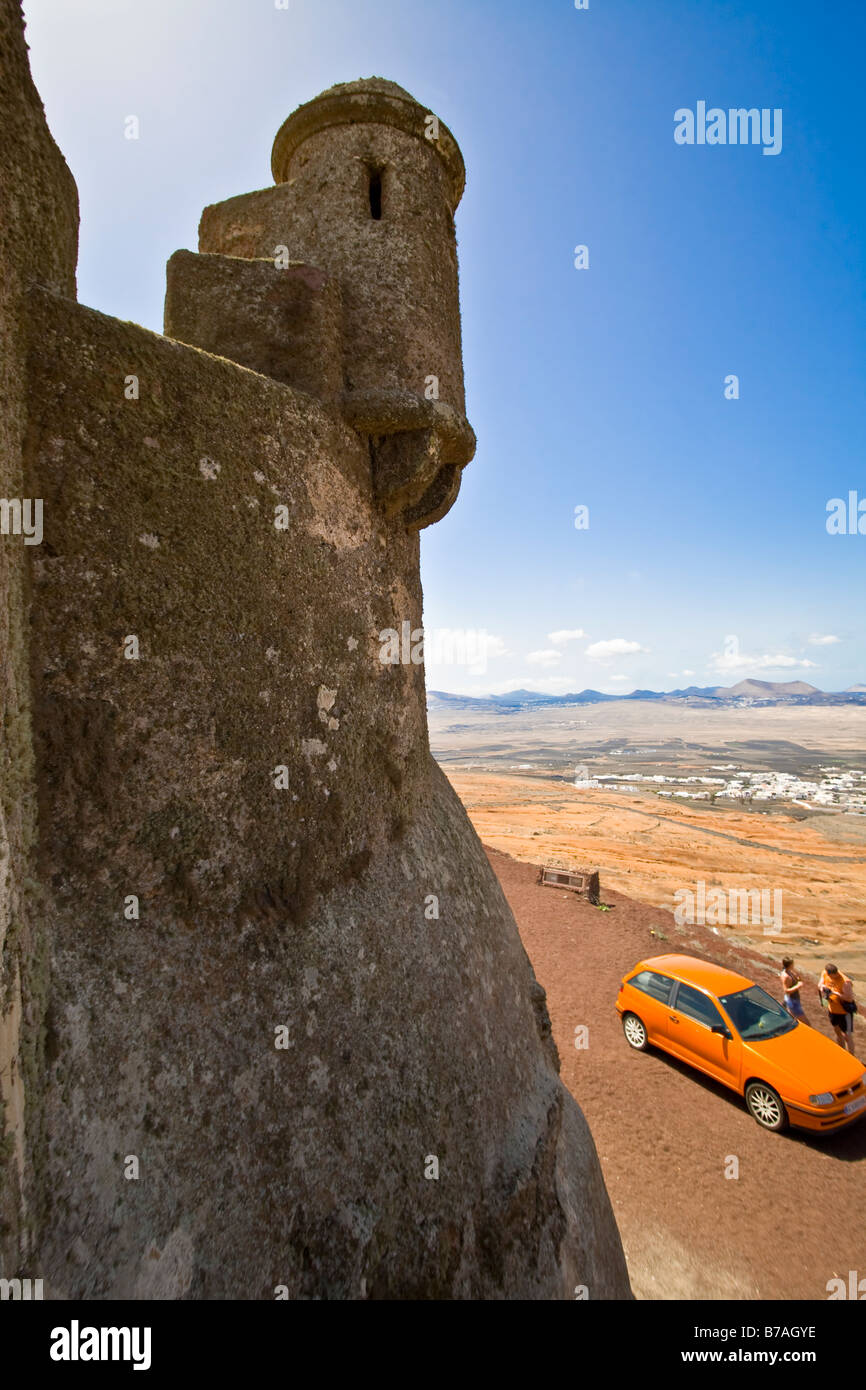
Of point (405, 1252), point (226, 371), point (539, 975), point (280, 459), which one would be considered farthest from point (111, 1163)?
point (539, 975)

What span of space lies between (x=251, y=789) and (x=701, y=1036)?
344 inches

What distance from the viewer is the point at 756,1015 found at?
9.12 metres

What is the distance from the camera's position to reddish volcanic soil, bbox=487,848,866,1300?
6688 millimetres

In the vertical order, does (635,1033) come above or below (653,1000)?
below

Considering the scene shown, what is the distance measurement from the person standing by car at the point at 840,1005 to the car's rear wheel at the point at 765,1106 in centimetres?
223

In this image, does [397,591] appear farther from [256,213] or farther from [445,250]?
[256,213]

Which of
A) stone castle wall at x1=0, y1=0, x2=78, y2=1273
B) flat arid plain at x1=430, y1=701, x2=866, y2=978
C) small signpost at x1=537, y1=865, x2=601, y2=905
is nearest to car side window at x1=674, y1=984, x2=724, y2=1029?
small signpost at x1=537, y1=865, x2=601, y2=905

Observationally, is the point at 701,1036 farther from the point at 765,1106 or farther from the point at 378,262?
the point at 378,262

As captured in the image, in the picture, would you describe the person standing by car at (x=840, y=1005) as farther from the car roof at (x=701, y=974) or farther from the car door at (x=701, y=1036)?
the car door at (x=701, y=1036)

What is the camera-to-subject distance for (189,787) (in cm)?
329

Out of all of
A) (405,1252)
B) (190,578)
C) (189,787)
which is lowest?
(405,1252)

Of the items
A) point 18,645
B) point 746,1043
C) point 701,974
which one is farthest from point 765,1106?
point 18,645

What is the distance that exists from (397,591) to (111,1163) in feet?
12.5

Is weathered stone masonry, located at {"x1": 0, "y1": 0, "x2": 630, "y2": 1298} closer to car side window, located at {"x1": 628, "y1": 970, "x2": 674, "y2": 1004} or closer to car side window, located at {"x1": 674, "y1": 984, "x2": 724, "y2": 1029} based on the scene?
car side window, located at {"x1": 674, "y1": 984, "x2": 724, "y2": 1029}
